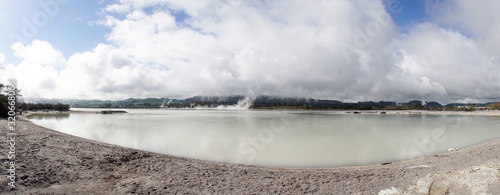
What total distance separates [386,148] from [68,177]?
55.8 ft

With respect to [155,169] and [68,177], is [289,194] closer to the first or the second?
[155,169]

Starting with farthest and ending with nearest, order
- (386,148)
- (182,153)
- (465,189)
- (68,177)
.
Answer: (386,148) < (182,153) < (68,177) < (465,189)

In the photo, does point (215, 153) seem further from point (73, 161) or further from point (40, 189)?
point (40, 189)

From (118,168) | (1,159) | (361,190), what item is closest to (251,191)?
(361,190)

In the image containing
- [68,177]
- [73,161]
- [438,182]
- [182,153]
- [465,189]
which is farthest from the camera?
[182,153]

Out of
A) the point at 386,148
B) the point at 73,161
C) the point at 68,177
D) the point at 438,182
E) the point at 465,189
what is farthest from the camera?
the point at 386,148

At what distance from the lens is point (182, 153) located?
44.7 feet

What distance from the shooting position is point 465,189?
5785 millimetres

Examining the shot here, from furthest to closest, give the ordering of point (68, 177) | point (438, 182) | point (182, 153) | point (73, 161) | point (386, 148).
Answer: point (386, 148)
point (182, 153)
point (73, 161)
point (68, 177)
point (438, 182)

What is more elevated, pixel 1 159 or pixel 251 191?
pixel 1 159

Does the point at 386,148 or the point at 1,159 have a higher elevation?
the point at 1,159

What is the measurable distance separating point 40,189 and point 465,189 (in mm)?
10556

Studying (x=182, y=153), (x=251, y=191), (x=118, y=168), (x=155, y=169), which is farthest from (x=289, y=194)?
(x=182, y=153)

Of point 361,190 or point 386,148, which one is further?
point 386,148
